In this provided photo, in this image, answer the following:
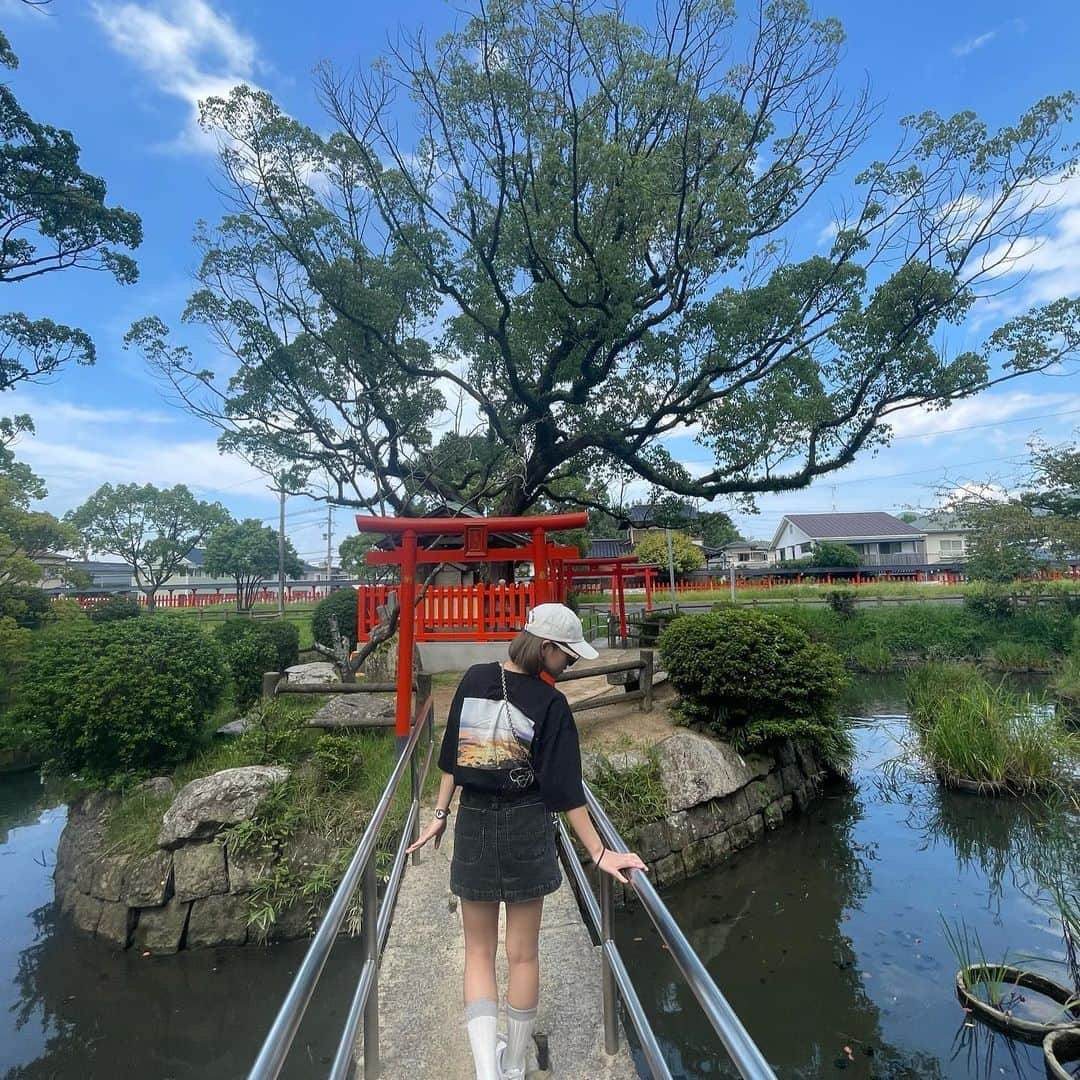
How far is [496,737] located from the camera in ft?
5.94

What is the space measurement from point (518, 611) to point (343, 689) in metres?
1.92

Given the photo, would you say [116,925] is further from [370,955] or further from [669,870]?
[669,870]

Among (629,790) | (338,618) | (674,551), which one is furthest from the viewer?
(674,551)

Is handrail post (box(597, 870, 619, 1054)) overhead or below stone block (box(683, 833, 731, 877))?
overhead

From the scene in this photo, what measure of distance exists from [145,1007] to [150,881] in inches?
35.9

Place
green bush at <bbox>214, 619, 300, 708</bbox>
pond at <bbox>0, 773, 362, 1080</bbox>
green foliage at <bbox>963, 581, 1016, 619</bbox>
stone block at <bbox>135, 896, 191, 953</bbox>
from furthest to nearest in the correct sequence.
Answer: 1. green foliage at <bbox>963, 581, 1016, 619</bbox>
2. green bush at <bbox>214, 619, 300, 708</bbox>
3. stone block at <bbox>135, 896, 191, 953</bbox>
4. pond at <bbox>0, 773, 362, 1080</bbox>

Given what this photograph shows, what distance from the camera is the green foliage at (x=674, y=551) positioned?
1102 inches

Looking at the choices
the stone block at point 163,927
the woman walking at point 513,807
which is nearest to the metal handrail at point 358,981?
the woman walking at point 513,807

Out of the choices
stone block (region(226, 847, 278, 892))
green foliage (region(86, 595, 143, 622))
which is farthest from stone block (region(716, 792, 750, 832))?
green foliage (region(86, 595, 143, 622))

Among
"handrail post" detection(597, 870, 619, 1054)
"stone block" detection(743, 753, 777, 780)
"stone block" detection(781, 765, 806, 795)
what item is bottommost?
"stone block" detection(781, 765, 806, 795)

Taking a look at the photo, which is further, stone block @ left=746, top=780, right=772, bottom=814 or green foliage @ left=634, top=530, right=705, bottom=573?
green foliage @ left=634, top=530, right=705, bottom=573

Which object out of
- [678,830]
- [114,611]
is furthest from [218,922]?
[114,611]

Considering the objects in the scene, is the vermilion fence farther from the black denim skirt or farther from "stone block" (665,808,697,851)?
the black denim skirt

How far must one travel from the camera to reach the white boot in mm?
1903
